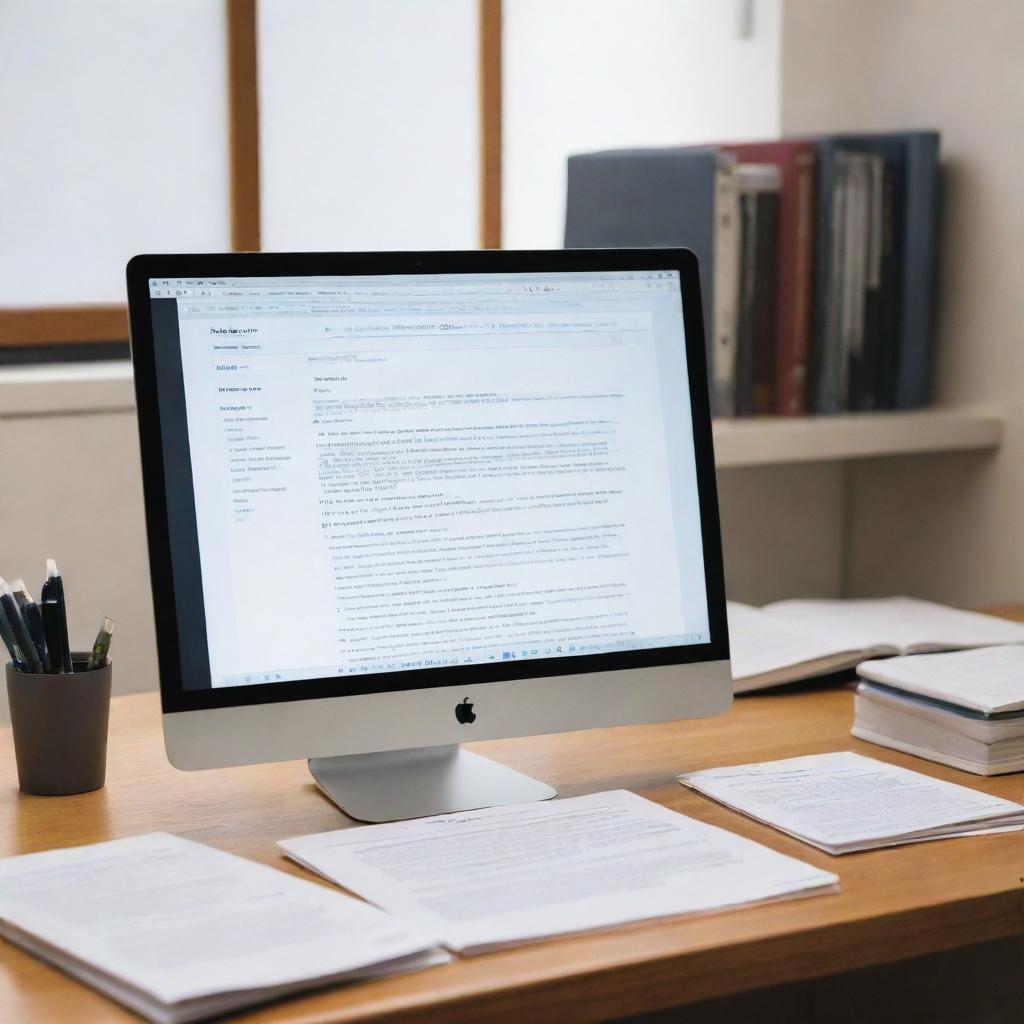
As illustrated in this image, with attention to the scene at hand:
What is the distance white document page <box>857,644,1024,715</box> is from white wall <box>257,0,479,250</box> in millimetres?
1228

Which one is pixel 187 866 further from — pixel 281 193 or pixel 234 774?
pixel 281 193

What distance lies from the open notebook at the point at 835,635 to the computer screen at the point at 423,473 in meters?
0.31

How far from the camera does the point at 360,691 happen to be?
1032 mm

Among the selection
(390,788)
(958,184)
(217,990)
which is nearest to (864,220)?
(958,184)

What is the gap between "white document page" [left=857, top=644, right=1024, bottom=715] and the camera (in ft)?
3.82

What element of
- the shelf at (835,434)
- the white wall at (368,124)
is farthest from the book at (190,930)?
the white wall at (368,124)

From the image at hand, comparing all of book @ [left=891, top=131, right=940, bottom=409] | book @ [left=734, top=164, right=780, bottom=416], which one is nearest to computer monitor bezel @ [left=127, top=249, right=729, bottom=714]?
book @ [left=734, top=164, right=780, bottom=416]

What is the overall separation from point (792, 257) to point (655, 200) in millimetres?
208

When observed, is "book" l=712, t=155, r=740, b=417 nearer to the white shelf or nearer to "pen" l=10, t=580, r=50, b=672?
the white shelf

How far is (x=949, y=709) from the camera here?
1175 mm

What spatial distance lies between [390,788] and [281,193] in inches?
56.8

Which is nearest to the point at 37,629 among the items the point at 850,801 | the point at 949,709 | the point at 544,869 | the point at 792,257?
the point at 544,869

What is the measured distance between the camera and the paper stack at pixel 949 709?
1153 millimetres

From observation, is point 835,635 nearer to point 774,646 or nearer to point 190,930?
point 774,646
